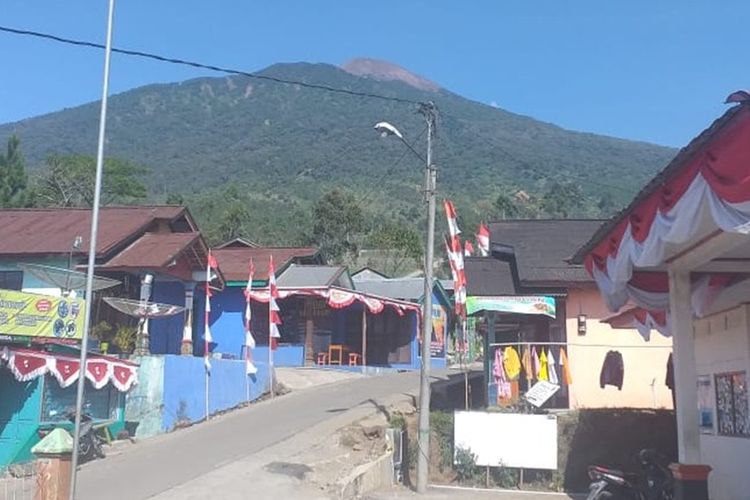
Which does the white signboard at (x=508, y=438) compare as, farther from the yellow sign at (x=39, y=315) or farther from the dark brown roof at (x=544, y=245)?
the yellow sign at (x=39, y=315)

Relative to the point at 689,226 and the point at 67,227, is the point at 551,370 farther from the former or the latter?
the point at 67,227

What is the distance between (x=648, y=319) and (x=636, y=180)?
9998 centimetres

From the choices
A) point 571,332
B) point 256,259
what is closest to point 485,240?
point 571,332

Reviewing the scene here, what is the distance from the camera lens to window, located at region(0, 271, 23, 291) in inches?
945

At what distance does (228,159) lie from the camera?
463 ft

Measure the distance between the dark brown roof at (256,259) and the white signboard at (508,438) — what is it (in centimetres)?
1596

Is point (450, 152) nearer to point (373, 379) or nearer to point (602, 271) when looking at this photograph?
point (373, 379)

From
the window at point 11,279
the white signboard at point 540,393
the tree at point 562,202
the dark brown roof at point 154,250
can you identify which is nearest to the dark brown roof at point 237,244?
the dark brown roof at point 154,250

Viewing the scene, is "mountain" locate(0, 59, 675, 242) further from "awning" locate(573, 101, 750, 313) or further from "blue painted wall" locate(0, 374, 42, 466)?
"awning" locate(573, 101, 750, 313)

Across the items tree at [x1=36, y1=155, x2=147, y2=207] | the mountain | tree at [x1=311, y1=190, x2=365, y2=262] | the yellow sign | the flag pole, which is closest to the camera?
the flag pole

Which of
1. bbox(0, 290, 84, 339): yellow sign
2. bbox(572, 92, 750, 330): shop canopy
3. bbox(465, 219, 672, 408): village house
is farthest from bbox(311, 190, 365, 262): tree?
bbox(572, 92, 750, 330): shop canopy

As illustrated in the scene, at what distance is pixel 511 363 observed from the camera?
17.6 metres

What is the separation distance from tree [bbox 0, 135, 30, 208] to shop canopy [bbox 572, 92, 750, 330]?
142ft

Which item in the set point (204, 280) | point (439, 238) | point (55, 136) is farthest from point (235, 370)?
point (55, 136)
